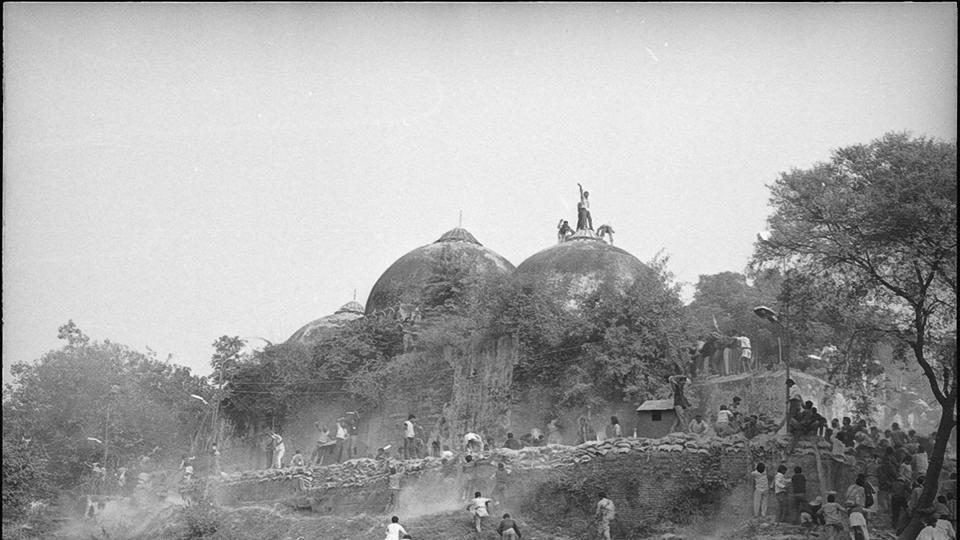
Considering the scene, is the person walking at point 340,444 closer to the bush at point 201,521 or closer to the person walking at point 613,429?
the bush at point 201,521

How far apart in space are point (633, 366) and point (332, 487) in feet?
19.8

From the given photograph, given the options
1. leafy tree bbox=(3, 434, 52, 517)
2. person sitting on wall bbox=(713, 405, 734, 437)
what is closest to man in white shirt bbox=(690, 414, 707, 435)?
person sitting on wall bbox=(713, 405, 734, 437)

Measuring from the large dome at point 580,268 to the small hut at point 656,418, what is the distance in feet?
13.0

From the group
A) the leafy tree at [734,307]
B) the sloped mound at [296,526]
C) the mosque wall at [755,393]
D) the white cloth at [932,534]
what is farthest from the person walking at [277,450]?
the white cloth at [932,534]

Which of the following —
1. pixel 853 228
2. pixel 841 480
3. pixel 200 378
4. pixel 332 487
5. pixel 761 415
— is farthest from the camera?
pixel 200 378

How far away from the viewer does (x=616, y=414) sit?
1880 centimetres

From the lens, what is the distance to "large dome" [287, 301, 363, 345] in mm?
28406

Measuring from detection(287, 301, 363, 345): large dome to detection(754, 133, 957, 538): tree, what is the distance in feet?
48.7

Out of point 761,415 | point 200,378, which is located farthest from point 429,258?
point 761,415

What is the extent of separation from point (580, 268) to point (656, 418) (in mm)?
5887

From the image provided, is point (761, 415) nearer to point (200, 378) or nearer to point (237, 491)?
point (237, 491)

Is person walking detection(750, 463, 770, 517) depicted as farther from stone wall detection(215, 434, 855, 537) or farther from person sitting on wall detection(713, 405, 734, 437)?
person sitting on wall detection(713, 405, 734, 437)

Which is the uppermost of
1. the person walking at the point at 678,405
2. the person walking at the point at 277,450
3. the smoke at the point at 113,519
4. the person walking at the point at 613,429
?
the person walking at the point at 678,405

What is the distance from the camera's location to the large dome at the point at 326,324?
28.4 m
